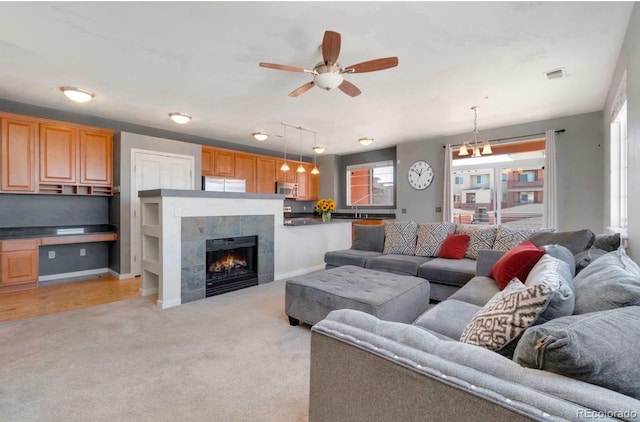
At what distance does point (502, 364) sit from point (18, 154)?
576cm

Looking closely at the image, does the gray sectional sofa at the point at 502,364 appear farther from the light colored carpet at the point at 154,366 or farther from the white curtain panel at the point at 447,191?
the white curtain panel at the point at 447,191

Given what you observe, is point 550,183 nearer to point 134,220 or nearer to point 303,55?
point 303,55

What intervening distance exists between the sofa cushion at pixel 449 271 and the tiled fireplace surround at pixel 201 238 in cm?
229

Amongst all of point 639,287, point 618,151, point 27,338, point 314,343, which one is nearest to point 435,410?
point 314,343

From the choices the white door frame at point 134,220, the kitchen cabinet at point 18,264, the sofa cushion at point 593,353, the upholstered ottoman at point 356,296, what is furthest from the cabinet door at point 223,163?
the sofa cushion at point 593,353

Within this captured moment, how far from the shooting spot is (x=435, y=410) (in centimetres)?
75

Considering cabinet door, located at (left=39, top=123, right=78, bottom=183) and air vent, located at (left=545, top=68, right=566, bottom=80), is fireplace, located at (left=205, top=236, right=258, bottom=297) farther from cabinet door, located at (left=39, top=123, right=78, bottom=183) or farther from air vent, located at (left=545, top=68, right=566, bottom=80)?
air vent, located at (left=545, top=68, right=566, bottom=80)

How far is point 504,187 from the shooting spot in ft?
17.7

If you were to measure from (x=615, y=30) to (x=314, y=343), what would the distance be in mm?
3415

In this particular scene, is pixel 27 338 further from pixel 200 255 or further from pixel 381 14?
pixel 381 14

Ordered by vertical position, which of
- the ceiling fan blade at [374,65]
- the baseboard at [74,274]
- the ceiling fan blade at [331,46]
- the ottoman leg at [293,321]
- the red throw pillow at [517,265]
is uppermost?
the ceiling fan blade at [331,46]

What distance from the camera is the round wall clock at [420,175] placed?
20.5ft

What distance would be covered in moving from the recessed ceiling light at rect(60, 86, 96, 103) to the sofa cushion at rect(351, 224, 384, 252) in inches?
159

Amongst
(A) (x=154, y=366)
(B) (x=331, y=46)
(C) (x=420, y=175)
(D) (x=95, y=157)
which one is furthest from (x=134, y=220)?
(C) (x=420, y=175)
